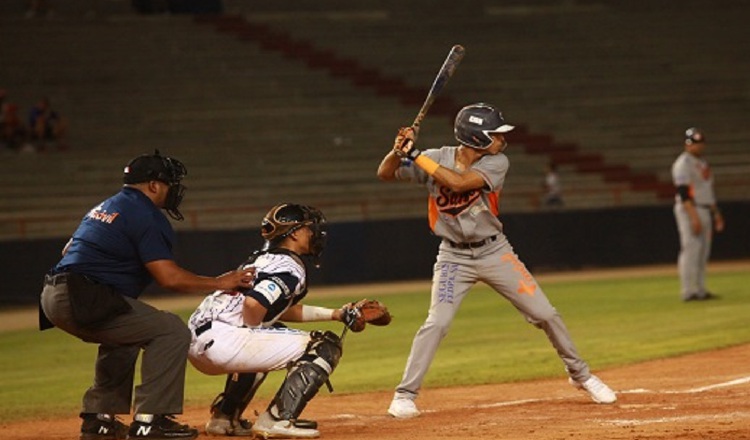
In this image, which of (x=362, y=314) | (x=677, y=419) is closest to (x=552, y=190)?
(x=677, y=419)

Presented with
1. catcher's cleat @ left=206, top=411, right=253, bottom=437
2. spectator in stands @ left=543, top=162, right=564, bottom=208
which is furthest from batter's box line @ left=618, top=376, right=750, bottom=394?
spectator in stands @ left=543, top=162, right=564, bottom=208

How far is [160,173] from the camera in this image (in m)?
8.12

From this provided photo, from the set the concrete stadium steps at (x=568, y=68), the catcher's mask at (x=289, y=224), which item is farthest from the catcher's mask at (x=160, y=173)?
the concrete stadium steps at (x=568, y=68)

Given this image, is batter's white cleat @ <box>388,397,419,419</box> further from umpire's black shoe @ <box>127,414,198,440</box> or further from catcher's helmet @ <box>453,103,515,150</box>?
catcher's helmet @ <box>453,103,515,150</box>

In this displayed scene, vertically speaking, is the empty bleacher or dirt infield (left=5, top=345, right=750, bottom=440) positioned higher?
the empty bleacher

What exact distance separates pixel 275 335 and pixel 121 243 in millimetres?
1065

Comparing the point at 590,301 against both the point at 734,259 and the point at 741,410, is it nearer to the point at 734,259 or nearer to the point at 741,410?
the point at 734,259

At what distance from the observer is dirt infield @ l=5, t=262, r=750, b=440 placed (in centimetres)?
817

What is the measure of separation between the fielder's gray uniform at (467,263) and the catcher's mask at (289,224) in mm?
961

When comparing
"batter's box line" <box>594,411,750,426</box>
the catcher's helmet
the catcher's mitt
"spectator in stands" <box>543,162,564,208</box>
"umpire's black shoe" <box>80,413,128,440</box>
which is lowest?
"umpire's black shoe" <box>80,413,128,440</box>

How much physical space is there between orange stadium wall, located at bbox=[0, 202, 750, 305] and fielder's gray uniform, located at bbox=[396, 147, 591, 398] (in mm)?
14017

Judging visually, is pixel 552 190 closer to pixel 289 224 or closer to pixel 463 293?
pixel 463 293

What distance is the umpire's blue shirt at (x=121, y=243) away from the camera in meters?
7.85

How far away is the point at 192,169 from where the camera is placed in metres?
28.2
